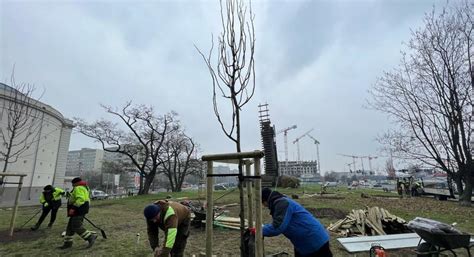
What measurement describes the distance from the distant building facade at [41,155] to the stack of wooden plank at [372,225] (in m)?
38.9

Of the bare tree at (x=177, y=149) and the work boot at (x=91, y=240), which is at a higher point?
the bare tree at (x=177, y=149)

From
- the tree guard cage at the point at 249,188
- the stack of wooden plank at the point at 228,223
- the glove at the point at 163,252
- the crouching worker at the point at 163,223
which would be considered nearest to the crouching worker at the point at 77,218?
the crouching worker at the point at 163,223

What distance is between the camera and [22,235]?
28.0ft

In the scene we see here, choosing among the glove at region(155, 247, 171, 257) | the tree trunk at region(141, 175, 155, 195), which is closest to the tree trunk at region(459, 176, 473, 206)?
the glove at region(155, 247, 171, 257)

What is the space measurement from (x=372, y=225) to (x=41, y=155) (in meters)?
49.3

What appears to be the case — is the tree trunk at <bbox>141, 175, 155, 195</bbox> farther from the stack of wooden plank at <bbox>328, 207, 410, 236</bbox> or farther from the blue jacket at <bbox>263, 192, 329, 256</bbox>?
the blue jacket at <bbox>263, 192, 329, 256</bbox>

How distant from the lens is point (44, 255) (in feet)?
20.5

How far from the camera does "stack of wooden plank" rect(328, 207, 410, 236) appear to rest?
7969 mm

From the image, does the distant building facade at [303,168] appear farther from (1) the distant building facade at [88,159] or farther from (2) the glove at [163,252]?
(2) the glove at [163,252]

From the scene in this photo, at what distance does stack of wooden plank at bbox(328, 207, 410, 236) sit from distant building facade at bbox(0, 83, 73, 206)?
128 ft

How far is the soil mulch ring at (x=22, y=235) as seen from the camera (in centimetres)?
795

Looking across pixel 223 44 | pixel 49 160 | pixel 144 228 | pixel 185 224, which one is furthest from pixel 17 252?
pixel 49 160

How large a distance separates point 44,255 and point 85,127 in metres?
26.2

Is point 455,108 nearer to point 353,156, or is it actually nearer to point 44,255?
point 44,255
